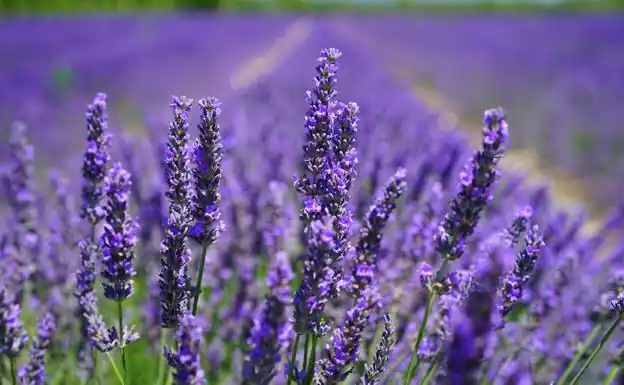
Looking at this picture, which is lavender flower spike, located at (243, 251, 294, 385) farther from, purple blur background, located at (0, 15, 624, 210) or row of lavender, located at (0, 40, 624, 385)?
purple blur background, located at (0, 15, 624, 210)

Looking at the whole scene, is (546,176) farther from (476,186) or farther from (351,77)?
(476,186)

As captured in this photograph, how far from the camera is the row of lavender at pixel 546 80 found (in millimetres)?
8312

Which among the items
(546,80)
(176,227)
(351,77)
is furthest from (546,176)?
(546,80)

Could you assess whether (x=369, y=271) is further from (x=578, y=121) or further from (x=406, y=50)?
(x=406, y=50)

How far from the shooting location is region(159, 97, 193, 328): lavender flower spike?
1264 mm

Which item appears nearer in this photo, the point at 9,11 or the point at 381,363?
the point at 381,363

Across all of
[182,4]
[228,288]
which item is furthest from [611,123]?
[182,4]

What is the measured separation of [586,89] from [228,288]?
32.5 feet

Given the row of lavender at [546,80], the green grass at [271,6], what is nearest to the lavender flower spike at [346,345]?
the row of lavender at [546,80]

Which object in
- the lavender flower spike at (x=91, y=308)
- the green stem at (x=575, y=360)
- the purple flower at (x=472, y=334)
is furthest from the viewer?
the green stem at (x=575, y=360)

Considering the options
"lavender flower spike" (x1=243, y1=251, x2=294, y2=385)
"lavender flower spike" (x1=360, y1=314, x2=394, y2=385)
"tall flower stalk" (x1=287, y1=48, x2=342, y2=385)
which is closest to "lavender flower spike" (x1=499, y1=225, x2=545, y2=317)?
"lavender flower spike" (x1=360, y1=314, x2=394, y2=385)

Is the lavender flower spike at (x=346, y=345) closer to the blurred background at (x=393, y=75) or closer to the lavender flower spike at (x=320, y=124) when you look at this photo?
the lavender flower spike at (x=320, y=124)

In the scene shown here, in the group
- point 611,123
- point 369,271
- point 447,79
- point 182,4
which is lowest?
point 369,271

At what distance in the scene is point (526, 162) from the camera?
8117 mm
